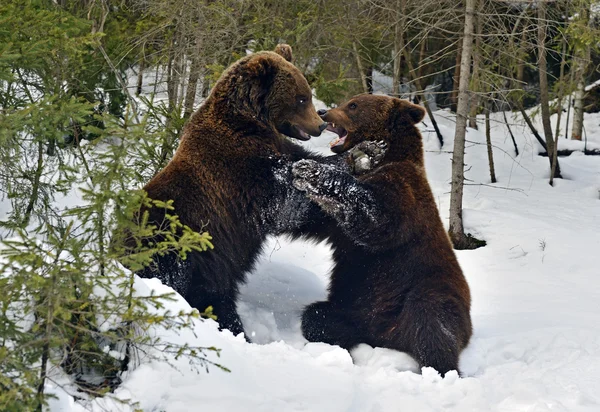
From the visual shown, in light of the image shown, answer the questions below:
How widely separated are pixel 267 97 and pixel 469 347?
98.2 inches

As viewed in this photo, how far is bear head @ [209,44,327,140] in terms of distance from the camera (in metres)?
5.59

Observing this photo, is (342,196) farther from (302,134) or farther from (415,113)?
(415,113)

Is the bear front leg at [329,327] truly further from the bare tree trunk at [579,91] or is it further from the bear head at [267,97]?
the bare tree trunk at [579,91]

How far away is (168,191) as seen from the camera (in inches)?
206

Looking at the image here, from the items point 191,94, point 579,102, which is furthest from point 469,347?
point 579,102

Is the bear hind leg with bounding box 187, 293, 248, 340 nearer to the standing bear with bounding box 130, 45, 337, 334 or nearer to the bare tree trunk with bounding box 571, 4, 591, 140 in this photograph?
the standing bear with bounding box 130, 45, 337, 334

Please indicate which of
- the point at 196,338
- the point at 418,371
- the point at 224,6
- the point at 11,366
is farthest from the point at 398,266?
the point at 224,6

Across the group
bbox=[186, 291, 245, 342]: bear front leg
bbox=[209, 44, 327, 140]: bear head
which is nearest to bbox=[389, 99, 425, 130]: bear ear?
bbox=[209, 44, 327, 140]: bear head

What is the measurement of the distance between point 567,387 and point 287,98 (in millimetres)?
2911

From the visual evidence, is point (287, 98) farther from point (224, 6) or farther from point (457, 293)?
point (224, 6)

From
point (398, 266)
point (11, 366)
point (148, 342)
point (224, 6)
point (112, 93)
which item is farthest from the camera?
point (112, 93)

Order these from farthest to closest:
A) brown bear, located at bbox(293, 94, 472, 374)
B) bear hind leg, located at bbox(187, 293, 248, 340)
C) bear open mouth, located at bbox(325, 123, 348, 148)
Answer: bear open mouth, located at bbox(325, 123, 348, 148) → brown bear, located at bbox(293, 94, 472, 374) → bear hind leg, located at bbox(187, 293, 248, 340)

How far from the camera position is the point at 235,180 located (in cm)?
542

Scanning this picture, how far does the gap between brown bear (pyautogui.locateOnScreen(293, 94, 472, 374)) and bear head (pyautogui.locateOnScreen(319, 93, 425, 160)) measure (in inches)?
9.4
